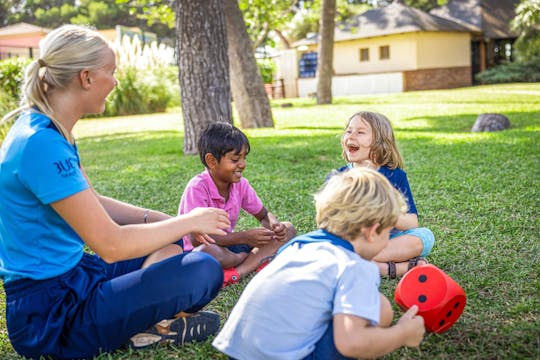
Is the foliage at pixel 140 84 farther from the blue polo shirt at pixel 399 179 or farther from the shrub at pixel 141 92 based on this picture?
the blue polo shirt at pixel 399 179

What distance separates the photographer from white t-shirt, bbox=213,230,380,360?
1987 mm

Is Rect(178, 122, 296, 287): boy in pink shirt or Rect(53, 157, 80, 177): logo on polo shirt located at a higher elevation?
Rect(53, 157, 80, 177): logo on polo shirt

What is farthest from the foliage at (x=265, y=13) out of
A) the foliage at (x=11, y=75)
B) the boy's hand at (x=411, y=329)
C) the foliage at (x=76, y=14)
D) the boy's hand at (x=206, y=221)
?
the foliage at (x=76, y=14)

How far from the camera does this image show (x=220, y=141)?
353 centimetres

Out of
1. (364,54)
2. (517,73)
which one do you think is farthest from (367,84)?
(517,73)

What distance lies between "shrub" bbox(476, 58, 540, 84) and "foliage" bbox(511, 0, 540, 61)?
0.57m

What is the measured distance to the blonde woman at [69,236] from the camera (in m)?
2.18

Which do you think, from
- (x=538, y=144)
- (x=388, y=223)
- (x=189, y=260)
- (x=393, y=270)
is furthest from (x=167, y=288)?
(x=538, y=144)

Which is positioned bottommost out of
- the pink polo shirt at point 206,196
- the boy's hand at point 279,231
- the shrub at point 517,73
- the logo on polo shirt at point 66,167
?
the boy's hand at point 279,231

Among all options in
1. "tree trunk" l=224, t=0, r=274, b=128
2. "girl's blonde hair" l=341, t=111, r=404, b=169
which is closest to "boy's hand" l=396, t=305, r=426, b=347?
"girl's blonde hair" l=341, t=111, r=404, b=169

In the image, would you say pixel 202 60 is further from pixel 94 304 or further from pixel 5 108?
pixel 94 304

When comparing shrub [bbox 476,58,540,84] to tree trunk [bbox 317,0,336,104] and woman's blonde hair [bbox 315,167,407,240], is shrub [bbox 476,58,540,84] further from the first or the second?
woman's blonde hair [bbox 315,167,407,240]

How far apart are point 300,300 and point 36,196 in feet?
3.31

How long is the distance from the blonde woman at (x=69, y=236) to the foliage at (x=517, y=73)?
98.0 ft
